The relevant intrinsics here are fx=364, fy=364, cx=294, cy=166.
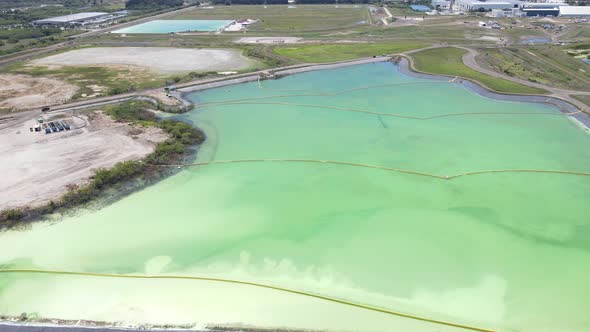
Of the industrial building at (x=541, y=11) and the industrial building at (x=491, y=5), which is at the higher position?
the industrial building at (x=491, y=5)

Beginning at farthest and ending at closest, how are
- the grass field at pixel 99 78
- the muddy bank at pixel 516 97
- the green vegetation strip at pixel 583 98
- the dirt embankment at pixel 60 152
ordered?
the grass field at pixel 99 78, the green vegetation strip at pixel 583 98, the muddy bank at pixel 516 97, the dirt embankment at pixel 60 152

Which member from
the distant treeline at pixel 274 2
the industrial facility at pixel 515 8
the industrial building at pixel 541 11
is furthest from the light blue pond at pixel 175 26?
the industrial building at pixel 541 11

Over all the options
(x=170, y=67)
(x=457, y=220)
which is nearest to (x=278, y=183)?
(x=457, y=220)

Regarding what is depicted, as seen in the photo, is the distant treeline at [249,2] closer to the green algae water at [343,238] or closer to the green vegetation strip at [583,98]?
the green algae water at [343,238]

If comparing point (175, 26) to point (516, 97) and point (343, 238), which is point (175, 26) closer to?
point (516, 97)

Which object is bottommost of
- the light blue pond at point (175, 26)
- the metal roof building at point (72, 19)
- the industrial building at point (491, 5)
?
the light blue pond at point (175, 26)

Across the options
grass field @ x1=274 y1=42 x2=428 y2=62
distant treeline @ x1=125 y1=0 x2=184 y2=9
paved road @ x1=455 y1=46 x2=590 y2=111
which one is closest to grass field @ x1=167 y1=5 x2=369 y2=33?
distant treeline @ x1=125 y1=0 x2=184 y2=9
